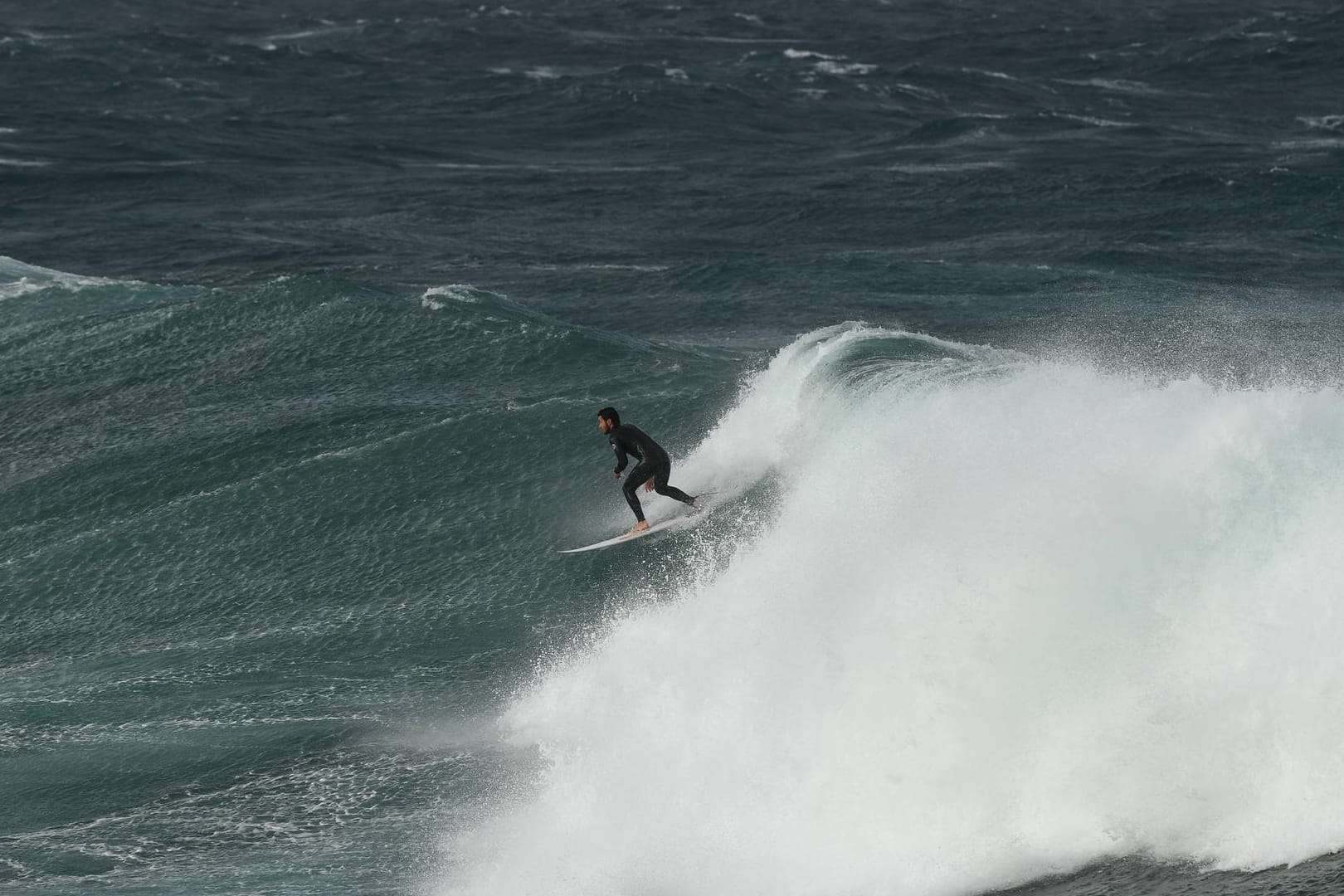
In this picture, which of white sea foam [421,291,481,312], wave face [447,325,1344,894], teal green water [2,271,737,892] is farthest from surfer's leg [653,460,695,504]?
white sea foam [421,291,481,312]

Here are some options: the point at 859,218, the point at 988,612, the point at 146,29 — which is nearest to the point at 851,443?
the point at 988,612

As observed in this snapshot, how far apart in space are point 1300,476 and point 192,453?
48.9 ft

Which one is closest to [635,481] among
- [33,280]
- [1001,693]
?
[1001,693]

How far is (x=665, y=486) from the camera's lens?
60.0 feet

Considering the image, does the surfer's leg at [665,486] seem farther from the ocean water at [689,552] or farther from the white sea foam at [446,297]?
the white sea foam at [446,297]

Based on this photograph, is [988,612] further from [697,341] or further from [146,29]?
[146,29]

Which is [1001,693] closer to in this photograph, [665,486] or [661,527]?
[665,486]

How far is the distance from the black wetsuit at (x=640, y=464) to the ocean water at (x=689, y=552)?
0.52 m

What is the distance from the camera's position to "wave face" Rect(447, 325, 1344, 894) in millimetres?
11883

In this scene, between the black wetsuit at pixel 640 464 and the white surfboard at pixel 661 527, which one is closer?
the black wetsuit at pixel 640 464

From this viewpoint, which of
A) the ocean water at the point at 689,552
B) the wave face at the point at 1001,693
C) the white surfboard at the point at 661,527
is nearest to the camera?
the wave face at the point at 1001,693

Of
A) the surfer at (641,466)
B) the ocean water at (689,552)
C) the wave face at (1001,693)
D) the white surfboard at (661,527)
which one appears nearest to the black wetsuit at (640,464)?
the surfer at (641,466)

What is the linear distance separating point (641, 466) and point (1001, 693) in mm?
6216

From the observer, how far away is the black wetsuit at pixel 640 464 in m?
17.8
